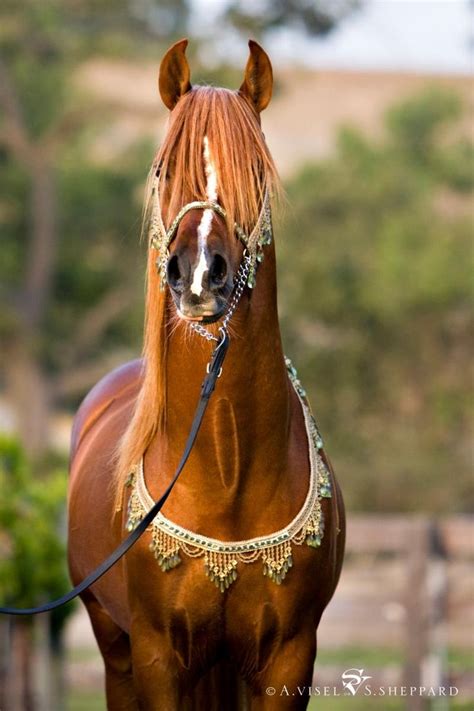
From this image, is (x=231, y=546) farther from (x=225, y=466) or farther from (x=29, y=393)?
(x=29, y=393)

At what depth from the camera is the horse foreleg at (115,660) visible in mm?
5090

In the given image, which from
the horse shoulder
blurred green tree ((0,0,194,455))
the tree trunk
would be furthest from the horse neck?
the tree trunk

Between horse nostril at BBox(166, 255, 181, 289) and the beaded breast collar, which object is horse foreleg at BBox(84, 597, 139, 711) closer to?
the beaded breast collar

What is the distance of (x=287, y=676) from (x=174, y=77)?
1.76m

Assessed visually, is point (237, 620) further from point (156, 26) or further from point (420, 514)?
point (156, 26)

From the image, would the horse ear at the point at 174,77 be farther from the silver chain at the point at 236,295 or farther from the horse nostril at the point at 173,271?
the horse nostril at the point at 173,271

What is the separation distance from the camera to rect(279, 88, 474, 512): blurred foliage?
24.0 m

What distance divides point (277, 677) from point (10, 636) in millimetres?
4442

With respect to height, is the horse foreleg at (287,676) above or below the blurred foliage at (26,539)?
below

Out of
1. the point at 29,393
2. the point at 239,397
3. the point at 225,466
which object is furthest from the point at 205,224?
the point at 29,393

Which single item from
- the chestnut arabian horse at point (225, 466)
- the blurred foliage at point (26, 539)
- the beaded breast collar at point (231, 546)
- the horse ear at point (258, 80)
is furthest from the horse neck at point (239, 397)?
the blurred foliage at point (26, 539)

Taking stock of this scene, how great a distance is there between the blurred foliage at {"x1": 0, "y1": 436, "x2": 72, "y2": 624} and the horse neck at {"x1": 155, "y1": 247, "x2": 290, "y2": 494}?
380cm

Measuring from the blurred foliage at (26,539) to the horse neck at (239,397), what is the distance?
12.5 feet

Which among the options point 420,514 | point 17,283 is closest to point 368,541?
point 420,514
